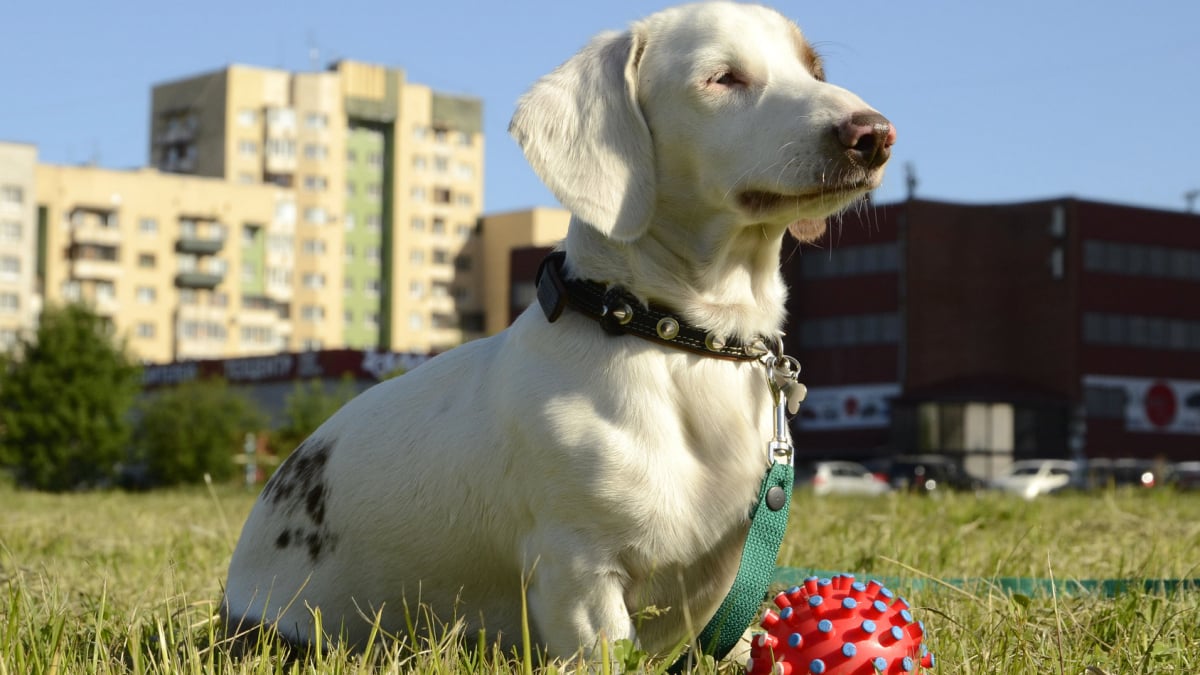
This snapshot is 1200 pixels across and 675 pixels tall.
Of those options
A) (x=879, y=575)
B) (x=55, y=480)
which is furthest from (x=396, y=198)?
(x=879, y=575)

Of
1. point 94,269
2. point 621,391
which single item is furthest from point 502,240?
point 621,391

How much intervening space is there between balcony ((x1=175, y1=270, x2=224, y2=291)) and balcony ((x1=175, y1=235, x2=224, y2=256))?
1632mm

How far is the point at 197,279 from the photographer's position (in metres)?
111

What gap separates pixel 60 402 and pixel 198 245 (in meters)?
60.5

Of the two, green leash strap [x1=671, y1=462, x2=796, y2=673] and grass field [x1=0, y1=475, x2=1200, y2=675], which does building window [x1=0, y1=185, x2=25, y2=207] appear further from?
green leash strap [x1=671, y1=462, x2=796, y2=673]

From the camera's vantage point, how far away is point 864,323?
7506cm

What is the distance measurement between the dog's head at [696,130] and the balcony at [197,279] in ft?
365

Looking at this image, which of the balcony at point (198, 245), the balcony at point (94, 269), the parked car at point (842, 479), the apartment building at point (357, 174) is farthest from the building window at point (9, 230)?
the parked car at point (842, 479)

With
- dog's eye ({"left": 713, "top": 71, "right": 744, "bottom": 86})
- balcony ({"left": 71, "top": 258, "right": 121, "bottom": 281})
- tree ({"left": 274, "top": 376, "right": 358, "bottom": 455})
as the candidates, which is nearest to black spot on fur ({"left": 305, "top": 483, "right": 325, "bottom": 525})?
dog's eye ({"left": 713, "top": 71, "right": 744, "bottom": 86})

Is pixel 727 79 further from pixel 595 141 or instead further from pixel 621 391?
pixel 621 391

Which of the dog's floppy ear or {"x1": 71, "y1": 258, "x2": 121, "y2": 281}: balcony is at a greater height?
{"x1": 71, "y1": 258, "x2": 121, "y2": 281}: balcony

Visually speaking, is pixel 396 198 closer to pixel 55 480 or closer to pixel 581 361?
pixel 55 480

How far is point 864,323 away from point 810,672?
72.6 meters

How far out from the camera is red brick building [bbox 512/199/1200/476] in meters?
72.7
